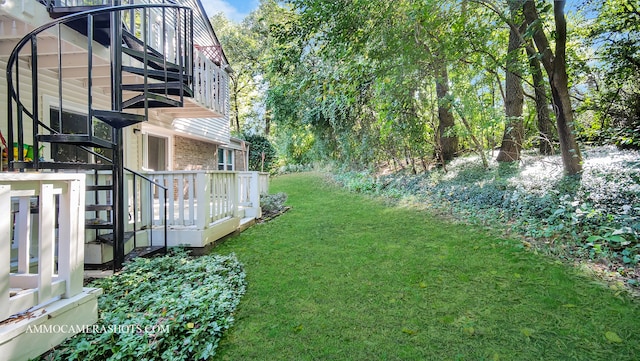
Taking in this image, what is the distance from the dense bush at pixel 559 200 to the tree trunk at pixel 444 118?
1.17 metres

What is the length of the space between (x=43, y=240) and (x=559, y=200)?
5996 mm

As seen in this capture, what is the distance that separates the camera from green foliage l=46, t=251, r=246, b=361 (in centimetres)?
190

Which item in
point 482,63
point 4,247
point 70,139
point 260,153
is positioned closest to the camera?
point 4,247

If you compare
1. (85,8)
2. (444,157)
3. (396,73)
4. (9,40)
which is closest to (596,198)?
(396,73)

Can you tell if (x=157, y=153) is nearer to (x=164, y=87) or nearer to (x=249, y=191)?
(x=249, y=191)

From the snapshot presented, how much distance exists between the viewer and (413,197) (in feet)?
24.6

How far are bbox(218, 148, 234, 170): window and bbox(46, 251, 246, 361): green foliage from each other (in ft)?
33.6

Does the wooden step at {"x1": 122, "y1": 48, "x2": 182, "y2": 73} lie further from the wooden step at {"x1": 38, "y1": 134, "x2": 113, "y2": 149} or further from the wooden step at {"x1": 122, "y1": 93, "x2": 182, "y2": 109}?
the wooden step at {"x1": 38, "y1": 134, "x2": 113, "y2": 149}

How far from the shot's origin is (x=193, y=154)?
1029 centimetres

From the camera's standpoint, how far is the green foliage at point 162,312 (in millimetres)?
1898

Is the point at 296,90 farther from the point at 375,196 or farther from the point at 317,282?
the point at 317,282

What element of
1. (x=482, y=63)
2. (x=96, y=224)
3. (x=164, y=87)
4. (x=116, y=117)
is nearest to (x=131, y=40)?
(x=164, y=87)

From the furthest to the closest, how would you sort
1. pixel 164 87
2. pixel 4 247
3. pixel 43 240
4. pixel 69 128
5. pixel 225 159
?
pixel 225 159
pixel 69 128
pixel 164 87
pixel 43 240
pixel 4 247

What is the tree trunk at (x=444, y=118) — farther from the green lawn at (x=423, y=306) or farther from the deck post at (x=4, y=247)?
the deck post at (x=4, y=247)
